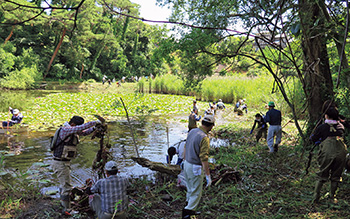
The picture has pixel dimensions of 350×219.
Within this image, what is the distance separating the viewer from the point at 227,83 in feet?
76.2

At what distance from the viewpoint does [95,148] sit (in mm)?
9523

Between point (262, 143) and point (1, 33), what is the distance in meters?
34.8

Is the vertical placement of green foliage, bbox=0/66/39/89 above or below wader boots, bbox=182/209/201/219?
above

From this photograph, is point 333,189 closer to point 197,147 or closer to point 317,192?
point 317,192

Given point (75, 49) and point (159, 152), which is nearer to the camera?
point (159, 152)

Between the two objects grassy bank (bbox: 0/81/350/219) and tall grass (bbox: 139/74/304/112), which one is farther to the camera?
tall grass (bbox: 139/74/304/112)

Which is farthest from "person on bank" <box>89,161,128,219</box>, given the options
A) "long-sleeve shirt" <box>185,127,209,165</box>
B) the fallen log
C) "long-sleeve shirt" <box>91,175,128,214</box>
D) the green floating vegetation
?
the green floating vegetation

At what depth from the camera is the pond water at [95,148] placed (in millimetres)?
7377

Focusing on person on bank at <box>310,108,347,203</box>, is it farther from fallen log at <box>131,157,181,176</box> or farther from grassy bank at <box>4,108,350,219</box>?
fallen log at <box>131,157,181,176</box>

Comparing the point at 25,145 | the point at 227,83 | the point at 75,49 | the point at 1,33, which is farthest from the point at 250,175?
the point at 1,33

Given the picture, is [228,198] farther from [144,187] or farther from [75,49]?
[75,49]

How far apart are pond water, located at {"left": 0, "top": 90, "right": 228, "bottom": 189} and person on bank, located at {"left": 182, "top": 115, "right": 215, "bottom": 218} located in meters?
2.61

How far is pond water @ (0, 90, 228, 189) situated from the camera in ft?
24.2

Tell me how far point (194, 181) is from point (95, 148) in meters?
6.36
